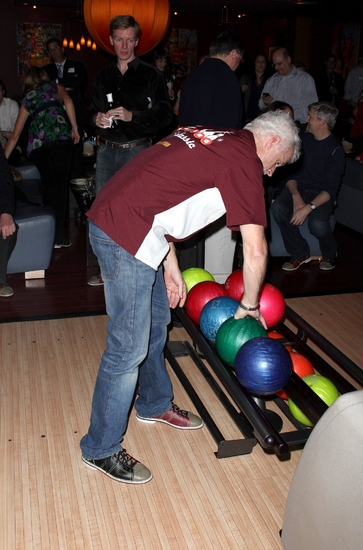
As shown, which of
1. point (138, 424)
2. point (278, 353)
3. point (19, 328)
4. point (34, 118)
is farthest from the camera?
point (34, 118)

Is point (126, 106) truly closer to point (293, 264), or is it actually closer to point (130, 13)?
point (293, 264)

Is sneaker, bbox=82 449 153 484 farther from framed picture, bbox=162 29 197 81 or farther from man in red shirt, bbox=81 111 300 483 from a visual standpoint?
framed picture, bbox=162 29 197 81

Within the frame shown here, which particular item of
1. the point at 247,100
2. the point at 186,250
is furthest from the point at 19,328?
the point at 247,100

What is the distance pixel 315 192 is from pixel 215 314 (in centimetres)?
192

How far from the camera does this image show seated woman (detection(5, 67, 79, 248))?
348 centimetres

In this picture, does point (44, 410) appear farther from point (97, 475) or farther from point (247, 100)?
point (247, 100)

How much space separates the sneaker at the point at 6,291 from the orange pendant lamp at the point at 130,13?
253 centimetres

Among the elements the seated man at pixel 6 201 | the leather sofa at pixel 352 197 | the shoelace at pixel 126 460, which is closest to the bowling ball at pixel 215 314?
the shoelace at pixel 126 460

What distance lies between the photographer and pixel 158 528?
1600 mm

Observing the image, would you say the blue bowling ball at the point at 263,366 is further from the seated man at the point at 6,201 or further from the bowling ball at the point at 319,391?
the seated man at the point at 6,201

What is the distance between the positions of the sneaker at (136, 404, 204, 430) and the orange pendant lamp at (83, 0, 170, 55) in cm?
358

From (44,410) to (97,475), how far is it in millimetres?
402

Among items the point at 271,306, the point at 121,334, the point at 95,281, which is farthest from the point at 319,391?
the point at 95,281

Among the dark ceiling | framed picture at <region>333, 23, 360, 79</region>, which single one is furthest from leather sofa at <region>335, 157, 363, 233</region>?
framed picture at <region>333, 23, 360, 79</region>
